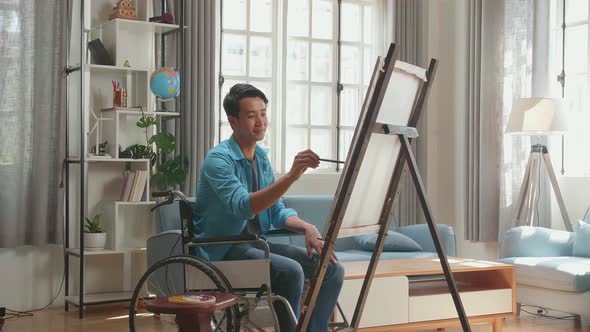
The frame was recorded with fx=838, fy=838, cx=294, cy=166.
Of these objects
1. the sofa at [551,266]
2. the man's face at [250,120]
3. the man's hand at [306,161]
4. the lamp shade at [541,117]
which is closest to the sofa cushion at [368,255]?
the sofa at [551,266]

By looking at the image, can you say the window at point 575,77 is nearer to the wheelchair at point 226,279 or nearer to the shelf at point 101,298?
the shelf at point 101,298

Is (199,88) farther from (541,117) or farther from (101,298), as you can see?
(541,117)

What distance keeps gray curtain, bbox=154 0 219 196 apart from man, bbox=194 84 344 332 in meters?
2.50

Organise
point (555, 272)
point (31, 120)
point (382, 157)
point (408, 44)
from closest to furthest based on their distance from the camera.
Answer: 1. point (382, 157)
2. point (555, 272)
3. point (31, 120)
4. point (408, 44)

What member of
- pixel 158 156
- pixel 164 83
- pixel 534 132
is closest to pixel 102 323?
pixel 158 156

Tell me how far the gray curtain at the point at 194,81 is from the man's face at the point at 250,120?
2605mm

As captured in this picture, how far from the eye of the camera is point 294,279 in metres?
2.93

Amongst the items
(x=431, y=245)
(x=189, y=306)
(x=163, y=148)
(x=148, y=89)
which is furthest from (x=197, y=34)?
(x=189, y=306)

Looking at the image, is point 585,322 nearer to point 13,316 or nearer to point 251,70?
point 251,70

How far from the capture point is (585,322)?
4875mm

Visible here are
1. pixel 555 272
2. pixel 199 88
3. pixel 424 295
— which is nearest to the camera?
pixel 424 295

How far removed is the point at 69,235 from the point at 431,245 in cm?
239

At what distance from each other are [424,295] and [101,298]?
213cm

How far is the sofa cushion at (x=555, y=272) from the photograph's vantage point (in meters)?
4.65
